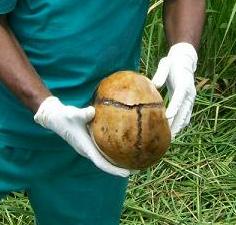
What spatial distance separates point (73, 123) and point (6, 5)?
29 cm

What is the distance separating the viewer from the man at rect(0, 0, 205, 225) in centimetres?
152

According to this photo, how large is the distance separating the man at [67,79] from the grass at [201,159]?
0.73m

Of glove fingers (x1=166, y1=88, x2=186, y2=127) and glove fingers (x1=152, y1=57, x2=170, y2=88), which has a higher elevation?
glove fingers (x1=152, y1=57, x2=170, y2=88)

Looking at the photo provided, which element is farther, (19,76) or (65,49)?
(65,49)

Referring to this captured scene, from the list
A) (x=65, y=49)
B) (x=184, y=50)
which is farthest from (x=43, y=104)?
(x=184, y=50)

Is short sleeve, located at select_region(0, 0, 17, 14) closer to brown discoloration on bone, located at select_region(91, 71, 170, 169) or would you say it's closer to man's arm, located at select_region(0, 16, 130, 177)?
man's arm, located at select_region(0, 16, 130, 177)

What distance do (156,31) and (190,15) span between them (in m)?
1.44

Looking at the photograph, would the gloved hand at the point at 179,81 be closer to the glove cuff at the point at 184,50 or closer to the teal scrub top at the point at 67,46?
the glove cuff at the point at 184,50

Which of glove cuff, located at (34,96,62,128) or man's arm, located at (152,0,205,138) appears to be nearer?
glove cuff, located at (34,96,62,128)

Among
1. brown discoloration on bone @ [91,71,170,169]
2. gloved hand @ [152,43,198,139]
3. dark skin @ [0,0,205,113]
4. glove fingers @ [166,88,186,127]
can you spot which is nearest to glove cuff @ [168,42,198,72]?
gloved hand @ [152,43,198,139]

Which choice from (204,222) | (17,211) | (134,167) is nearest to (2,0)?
(134,167)

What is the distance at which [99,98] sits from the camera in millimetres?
1501

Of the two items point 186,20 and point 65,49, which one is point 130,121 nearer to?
point 65,49

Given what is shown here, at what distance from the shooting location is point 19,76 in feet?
4.94
